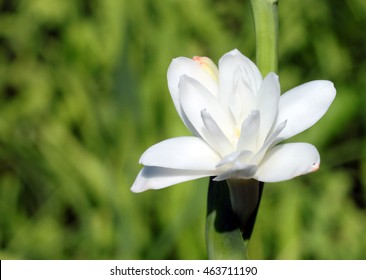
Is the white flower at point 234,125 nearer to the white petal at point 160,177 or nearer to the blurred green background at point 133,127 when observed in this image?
the white petal at point 160,177

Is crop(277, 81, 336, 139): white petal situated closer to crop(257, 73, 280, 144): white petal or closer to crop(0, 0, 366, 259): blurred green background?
crop(257, 73, 280, 144): white petal

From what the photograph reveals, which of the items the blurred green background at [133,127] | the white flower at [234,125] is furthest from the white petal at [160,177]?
the blurred green background at [133,127]

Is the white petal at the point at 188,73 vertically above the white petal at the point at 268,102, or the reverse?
the white petal at the point at 188,73

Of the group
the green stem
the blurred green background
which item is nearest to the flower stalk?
the green stem

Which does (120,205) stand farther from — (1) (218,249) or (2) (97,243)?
(1) (218,249)
